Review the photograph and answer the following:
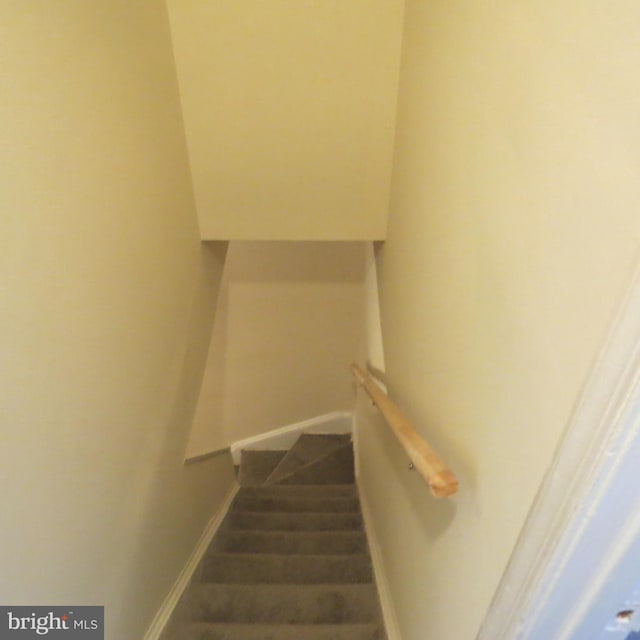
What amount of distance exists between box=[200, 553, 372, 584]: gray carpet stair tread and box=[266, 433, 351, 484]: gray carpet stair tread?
4.60ft

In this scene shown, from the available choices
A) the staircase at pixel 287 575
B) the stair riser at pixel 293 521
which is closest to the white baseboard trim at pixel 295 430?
the staircase at pixel 287 575

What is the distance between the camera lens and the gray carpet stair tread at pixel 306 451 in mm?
3867

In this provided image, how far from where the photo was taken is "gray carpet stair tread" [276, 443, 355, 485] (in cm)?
382

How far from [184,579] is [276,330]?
6.74ft

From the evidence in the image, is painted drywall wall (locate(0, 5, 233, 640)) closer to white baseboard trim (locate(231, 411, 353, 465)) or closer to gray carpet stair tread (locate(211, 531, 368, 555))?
gray carpet stair tread (locate(211, 531, 368, 555))

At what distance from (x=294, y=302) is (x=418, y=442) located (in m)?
2.56

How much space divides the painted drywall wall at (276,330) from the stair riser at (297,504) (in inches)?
19.4

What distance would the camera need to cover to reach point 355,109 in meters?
1.99

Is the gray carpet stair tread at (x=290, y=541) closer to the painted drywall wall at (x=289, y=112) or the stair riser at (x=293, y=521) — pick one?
the stair riser at (x=293, y=521)

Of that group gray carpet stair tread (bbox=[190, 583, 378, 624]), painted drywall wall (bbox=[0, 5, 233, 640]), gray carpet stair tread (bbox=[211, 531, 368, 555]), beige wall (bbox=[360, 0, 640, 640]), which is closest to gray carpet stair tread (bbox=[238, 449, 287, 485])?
gray carpet stair tread (bbox=[211, 531, 368, 555])

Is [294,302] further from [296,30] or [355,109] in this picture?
[296,30]

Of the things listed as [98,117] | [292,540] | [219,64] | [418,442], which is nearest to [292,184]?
[219,64]

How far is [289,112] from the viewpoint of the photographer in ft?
6.48

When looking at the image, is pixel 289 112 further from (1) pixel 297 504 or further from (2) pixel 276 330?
(1) pixel 297 504
